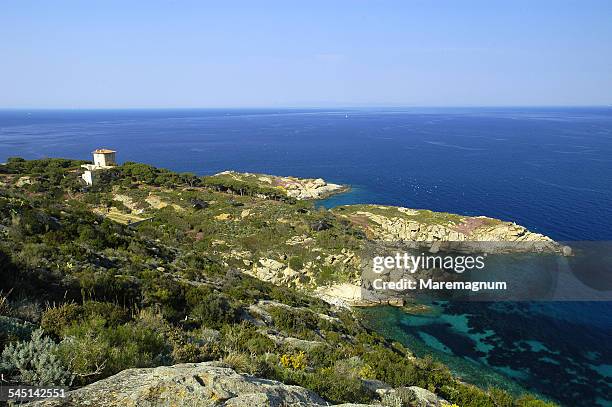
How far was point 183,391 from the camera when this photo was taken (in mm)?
5523

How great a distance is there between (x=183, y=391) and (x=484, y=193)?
89.8 meters

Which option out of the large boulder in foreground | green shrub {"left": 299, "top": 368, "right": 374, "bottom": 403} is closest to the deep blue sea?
green shrub {"left": 299, "top": 368, "right": 374, "bottom": 403}

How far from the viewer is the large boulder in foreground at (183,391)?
16.9ft

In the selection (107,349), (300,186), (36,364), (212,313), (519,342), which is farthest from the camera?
(300,186)

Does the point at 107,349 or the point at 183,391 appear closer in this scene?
the point at 183,391

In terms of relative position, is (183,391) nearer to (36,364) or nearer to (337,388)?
(36,364)

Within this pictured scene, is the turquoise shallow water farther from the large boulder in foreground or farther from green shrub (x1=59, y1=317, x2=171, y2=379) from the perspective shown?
green shrub (x1=59, y1=317, x2=171, y2=379)

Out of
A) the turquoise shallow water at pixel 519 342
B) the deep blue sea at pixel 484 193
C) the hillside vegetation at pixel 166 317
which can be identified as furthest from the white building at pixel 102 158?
the turquoise shallow water at pixel 519 342

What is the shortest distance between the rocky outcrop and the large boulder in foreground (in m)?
73.9

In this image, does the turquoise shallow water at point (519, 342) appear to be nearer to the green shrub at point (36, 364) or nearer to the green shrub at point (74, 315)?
the green shrub at point (74, 315)

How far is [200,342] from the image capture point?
989 centimetres

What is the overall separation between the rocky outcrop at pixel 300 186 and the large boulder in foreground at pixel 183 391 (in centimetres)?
7387

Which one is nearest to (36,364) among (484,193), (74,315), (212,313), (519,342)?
(74,315)

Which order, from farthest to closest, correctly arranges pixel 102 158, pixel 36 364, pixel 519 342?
pixel 102 158
pixel 519 342
pixel 36 364
